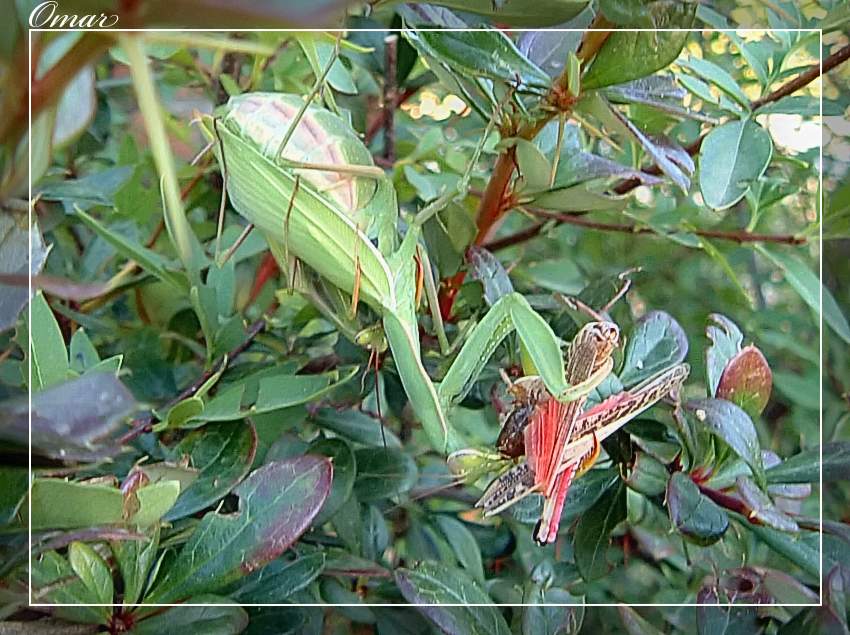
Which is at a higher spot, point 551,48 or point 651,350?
point 551,48

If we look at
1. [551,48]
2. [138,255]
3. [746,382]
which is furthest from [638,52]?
[138,255]

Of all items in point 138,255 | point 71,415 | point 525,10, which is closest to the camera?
point 71,415

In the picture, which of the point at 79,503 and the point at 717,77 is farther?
the point at 717,77

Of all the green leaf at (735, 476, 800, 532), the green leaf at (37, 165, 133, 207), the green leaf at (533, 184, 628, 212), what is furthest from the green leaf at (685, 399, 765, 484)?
the green leaf at (37, 165, 133, 207)

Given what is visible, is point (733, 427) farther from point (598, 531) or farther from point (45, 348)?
point (45, 348)

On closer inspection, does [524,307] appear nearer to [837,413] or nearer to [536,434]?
[536,434]

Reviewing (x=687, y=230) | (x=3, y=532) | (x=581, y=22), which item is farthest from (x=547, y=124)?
(x=3, y=532)

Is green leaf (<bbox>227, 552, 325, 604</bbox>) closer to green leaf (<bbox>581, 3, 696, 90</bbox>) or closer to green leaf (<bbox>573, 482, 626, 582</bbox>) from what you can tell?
green leaf (<bbox>573, 482, 626, 582</bbox>)

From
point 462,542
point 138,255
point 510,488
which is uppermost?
point 138,255
